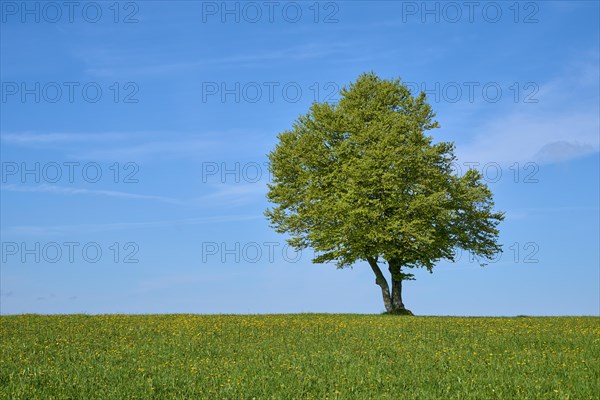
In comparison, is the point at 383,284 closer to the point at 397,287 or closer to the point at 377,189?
the point at 397,287

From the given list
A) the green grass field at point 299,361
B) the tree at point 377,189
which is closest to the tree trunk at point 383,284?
the tree at point 377,189

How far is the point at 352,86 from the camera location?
145 ft

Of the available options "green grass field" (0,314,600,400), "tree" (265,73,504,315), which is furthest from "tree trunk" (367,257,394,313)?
"green grass field" (0,314,600,400)

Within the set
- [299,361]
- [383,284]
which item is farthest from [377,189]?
[299,361]

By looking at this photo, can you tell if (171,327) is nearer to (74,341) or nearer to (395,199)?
(74,341)

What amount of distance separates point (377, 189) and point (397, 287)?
24.6 ft

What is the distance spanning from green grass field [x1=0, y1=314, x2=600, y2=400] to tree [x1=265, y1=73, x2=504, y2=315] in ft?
38.8

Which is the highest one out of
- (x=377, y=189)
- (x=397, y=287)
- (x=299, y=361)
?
(x=377, y=189)

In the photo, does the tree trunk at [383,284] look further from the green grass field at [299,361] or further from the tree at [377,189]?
the green grass field at [299,361]

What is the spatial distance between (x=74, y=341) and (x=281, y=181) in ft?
75.8

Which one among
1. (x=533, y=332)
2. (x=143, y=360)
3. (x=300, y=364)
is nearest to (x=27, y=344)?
(x=143, y=360)

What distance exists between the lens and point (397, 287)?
42.5m

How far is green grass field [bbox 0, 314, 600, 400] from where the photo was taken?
46.9 ft

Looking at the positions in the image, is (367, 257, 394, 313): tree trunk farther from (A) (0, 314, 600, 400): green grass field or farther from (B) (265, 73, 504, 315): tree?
(A) (0, 314, 600, 400): green grass field
